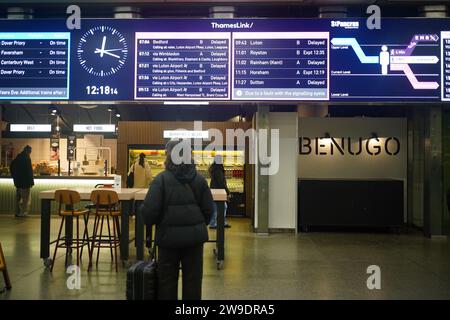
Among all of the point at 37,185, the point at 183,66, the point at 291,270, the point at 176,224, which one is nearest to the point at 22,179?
the point at 37,185

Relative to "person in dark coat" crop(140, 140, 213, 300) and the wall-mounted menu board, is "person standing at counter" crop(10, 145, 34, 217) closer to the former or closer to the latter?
the wall-mounted menu board

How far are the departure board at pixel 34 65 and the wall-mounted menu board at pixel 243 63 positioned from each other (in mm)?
17

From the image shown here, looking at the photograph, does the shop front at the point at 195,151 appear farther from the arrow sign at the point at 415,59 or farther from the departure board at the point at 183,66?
the arrow sign at the point at 415,59

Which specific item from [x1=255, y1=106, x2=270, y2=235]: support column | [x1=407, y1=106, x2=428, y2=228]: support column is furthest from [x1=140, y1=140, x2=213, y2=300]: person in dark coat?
[x1=407, y1=106, x2=428, y2=228]: support column

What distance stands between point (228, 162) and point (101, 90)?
15.2 feet

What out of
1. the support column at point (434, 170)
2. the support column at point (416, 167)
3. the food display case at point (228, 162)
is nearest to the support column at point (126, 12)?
the food display case at point (228, 162)

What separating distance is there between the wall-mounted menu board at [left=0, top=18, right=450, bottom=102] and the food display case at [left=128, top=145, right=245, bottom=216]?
13.2 feet

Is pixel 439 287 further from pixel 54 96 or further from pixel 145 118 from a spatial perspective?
pixel 145 118

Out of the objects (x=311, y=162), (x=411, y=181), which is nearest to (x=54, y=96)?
(x=311, y=162)

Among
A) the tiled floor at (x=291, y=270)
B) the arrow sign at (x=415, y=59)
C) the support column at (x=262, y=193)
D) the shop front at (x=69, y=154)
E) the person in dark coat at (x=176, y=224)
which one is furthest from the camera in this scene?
the shop front at (x=69, y=154)

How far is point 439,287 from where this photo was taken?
5035mm

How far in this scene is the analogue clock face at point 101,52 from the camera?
7.26 meters
